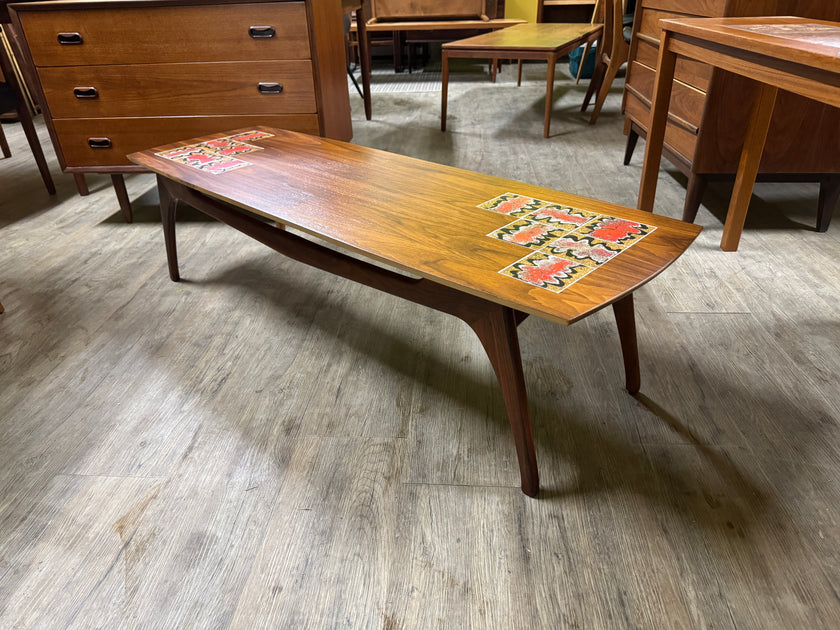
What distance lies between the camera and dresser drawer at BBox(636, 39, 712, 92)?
6.02 ft

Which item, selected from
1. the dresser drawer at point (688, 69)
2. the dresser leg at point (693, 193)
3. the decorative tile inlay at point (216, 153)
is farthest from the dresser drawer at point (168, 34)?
the dresser leg at point (693, 193)

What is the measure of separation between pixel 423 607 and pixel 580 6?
5.90 meters

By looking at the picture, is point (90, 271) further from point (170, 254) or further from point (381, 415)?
point (381, 415)

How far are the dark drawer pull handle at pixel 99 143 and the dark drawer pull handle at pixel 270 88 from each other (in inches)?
26.1

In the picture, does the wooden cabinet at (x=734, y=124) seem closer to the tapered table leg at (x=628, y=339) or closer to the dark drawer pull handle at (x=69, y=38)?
the tapered table leg at (x=628, y=339)

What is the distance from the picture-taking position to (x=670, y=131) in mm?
2174

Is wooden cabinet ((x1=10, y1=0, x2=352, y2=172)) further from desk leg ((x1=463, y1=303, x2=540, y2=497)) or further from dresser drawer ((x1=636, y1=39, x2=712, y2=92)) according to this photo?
desk leg ((x1=463, y1=303, x2=540, y2=497))

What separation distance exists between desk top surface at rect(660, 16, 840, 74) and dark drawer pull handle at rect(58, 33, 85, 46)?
203 centimetres

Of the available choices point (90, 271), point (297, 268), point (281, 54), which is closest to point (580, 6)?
point (281, 54)

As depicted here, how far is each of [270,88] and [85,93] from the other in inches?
28.0

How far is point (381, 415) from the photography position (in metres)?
1.28

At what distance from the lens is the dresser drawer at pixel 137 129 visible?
2.18m

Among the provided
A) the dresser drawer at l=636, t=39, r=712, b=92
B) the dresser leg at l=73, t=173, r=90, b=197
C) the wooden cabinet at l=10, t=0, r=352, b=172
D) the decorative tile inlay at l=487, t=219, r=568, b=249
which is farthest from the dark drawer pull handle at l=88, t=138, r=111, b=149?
the dresser drawer at l=636, t=39, r=712, b=92

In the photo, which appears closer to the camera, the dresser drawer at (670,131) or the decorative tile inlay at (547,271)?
the decorative tile inlay at (547,271)
